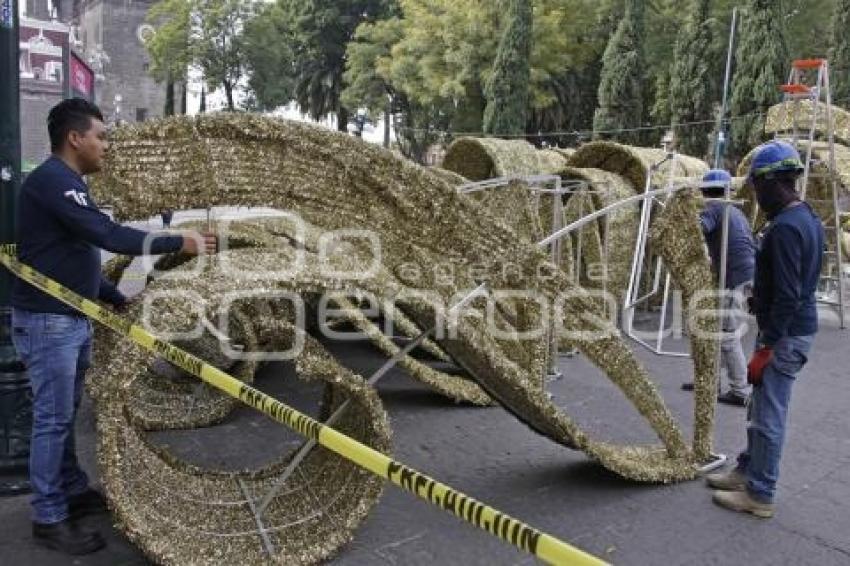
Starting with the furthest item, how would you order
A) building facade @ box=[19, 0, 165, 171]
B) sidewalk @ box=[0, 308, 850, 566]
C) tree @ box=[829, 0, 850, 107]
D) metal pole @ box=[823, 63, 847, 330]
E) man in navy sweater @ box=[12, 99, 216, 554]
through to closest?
building facade @ box=[19, 0, 165, 171], tree @ box=[829, 0, 850, 107], metal pole @ box=[823, 63, 847, 330], sidewalk @ box=[0, 308, 850, 566], man in navy sweater @ box=[12, 99, 216, 554]

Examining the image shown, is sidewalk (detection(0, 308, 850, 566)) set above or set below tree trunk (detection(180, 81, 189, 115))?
below

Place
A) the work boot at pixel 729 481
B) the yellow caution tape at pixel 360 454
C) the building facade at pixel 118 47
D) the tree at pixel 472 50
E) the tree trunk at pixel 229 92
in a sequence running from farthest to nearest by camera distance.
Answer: the building facade at pixel 118 47
the tree trunk at pixel 229 92
the tree at pixel 472 50
the work boot at pixel 729 481
the yellow caution tape at pixel 360 454

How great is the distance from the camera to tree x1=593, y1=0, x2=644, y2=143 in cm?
2981

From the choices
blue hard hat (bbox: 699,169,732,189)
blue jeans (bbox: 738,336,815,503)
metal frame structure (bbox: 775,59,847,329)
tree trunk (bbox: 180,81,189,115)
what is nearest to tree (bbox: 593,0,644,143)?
metal frame structure (bbox: 775,59,847,329)

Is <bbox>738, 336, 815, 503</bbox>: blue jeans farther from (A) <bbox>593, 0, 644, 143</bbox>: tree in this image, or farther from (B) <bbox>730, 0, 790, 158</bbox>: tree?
(A) <bbox>593, 0, 644, 143</bbox>: tree

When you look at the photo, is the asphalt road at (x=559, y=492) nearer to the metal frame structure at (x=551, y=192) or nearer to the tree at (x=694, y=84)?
the metal frame structure at (x=551, y=192)

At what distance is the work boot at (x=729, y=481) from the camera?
4457 millimetres

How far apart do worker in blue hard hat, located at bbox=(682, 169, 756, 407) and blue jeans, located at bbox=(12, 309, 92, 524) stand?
4.63 meters

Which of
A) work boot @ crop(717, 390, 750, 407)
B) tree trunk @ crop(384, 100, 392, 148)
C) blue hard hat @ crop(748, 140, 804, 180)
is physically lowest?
work boot @ crop(717, 390, 750, 407)

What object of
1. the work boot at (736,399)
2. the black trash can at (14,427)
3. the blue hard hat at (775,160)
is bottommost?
the work boot at (736,399)

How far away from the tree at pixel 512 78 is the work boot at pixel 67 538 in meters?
27.8

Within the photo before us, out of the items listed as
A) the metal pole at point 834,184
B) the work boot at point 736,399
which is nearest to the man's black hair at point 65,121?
the work boot at point 736,399

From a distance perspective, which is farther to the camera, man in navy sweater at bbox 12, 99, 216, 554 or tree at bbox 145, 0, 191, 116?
tree at bbox 145, 0, 191, 116

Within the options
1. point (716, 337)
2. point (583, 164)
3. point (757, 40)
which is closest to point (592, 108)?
point (757, 40)
